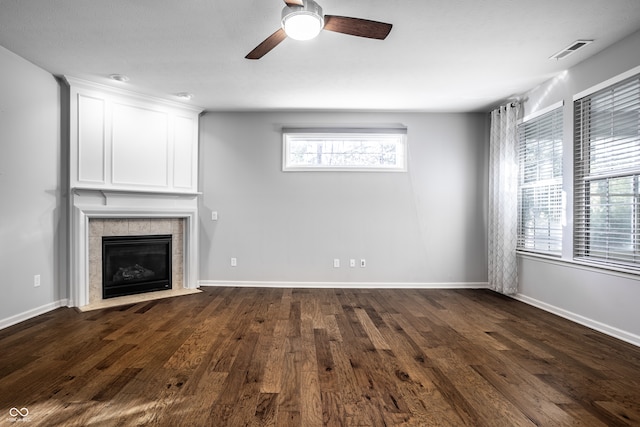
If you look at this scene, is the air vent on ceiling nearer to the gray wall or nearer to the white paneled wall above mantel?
the gray wall

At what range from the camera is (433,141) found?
4.92 metres

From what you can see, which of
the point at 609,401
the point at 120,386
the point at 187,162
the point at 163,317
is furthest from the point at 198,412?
the point at 187,162

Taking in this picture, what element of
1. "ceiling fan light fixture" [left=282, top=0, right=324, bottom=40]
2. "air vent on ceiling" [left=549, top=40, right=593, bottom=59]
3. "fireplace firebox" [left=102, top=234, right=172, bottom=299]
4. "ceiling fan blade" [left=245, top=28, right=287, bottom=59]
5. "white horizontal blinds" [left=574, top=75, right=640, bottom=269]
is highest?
"air vent on ceiling" [left=549, top=40, right=593, bottom=59]

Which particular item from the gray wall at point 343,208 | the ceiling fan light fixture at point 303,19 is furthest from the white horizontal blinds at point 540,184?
the ceiling fan light fixture at point 303,19

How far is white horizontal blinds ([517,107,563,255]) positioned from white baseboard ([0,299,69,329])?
18.3 ft

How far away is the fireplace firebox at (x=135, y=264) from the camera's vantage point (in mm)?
4098

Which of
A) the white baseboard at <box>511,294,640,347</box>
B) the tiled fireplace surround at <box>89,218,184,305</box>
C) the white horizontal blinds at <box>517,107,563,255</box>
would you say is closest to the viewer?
the white baseboard at <box>511,294,640,347</box>

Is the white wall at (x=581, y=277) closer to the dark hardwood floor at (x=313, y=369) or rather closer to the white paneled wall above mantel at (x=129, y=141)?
the dark hardwood floor at (x=313, y=369)

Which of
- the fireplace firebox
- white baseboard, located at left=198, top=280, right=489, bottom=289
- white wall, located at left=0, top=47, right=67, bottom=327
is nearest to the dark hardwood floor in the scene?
white wall, located at left=0, top=47, right=67, bottom=327

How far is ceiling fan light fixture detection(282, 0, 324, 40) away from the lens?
2115 mm

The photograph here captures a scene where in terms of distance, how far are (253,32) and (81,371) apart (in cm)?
285

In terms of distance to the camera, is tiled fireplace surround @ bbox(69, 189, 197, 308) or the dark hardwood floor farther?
tiled fireplace surround @ bbox(69, 189, 197, 308)

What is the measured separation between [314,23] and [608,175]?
299cm

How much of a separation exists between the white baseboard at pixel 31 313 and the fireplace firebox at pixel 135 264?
1.40ft
